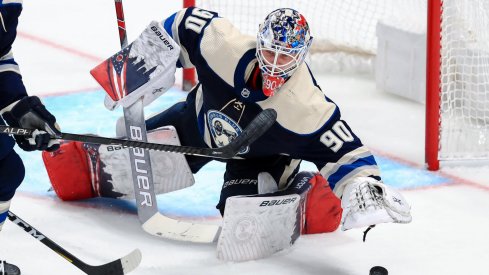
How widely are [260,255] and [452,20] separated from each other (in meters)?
1.45

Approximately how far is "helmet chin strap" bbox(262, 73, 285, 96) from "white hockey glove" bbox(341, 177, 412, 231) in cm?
38

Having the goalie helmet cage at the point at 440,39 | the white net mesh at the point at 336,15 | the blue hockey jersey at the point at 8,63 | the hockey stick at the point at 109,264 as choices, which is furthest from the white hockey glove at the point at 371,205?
the white net mesh at the point at 336,15

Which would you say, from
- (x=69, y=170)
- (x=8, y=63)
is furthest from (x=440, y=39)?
(x=8, y=63)

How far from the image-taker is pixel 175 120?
3920 mm

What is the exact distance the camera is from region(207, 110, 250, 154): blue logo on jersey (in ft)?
11.6

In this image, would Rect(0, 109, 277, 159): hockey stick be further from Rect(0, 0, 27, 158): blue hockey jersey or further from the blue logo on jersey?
the blue logo on jersey

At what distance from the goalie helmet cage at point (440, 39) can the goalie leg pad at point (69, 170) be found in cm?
136

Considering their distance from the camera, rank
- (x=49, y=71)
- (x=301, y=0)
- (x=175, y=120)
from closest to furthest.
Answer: (x=175, y=120)
(x=301, y=0)
(x=49, y=71)

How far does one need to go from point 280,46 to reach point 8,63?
79cm

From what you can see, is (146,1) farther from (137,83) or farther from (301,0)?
(137,83)

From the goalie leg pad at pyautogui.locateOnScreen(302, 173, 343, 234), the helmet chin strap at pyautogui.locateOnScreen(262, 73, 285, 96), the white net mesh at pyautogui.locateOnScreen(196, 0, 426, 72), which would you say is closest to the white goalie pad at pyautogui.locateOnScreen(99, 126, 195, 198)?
the goalie leg pad at pyautogui.locateOnScreen(302, 173, 343, 234)

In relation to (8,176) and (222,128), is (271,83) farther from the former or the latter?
(8,176)

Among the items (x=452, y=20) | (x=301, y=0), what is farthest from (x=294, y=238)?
(x=301, y=0)

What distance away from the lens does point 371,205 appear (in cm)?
320
